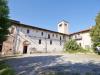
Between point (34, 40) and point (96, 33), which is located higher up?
point (96, 33)

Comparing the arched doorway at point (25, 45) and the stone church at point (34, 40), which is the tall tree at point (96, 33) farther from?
the arched doorway at point (25, 45)

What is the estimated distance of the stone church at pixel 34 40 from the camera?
36562 mm

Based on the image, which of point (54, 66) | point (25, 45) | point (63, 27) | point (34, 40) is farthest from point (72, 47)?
point (54, 66)

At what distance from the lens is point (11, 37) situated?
36.8 metres

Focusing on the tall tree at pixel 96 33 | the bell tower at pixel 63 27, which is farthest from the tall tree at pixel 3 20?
the bell tower at pixel 63 27

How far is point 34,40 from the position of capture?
4044 centimetres

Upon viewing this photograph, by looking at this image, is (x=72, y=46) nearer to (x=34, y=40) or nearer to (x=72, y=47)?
(x=72, y=47)

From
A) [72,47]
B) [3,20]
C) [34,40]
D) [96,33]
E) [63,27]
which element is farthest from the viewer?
[63,27]

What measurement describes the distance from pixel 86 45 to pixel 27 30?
63.8 ft

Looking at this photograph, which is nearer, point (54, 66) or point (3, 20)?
point (54, 66)

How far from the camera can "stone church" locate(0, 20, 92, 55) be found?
36.6 metres

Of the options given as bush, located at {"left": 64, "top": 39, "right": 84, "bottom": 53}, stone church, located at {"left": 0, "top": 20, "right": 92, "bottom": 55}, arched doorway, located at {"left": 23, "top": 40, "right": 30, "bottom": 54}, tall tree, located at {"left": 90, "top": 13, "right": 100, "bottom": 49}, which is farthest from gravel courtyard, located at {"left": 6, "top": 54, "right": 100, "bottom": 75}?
bush, located at {"left": 64, "top": 39, "right": 84, "bottom": 53}

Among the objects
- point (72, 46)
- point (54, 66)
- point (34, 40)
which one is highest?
point (34, 40)

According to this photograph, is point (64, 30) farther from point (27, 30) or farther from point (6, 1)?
point (6, 1)
